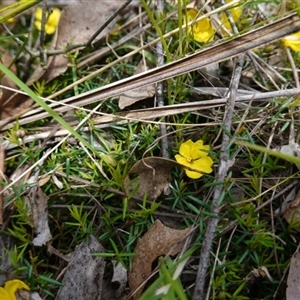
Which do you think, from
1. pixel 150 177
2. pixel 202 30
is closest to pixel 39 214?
pixel 150 177

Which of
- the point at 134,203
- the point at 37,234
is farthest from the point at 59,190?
the point at 134,203

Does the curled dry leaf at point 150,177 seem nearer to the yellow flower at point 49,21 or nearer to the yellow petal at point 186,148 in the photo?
the yellow petal at point 186,148

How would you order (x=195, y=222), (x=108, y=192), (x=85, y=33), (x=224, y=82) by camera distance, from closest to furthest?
(x=195, y=222) < (x=108, y=192) < (x=224, y=82) < (x=85, y=33)

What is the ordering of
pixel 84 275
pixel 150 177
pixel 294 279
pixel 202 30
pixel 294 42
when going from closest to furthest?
pixel 294 279, pixel 84 275, pixel 150 177, pixel 294 42, pixel 202 30

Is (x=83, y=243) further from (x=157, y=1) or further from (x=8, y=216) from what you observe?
(x=157, y=1)

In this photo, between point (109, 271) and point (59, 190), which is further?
point (59, 190)

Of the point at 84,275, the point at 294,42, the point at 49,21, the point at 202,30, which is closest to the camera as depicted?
the point at 84,275

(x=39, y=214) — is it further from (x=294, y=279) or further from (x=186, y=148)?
(x=294, y=279)
